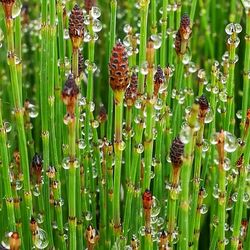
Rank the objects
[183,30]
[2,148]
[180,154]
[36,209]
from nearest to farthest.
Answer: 1. [180,154]
2. [2,148]
3. [183,30]
4. [36,209]

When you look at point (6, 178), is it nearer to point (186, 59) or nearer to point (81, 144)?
point (81, 144)

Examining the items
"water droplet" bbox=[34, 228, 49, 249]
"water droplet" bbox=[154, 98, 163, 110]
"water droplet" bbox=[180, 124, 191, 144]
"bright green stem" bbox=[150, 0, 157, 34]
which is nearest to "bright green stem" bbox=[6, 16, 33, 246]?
"water droplet" bbox=[34, 228, 49, 249]

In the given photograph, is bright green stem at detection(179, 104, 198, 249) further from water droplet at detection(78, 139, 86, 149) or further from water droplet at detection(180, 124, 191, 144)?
water droplet at detection(78, 139, 86, 149)

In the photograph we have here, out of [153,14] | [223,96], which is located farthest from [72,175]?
[153,14]

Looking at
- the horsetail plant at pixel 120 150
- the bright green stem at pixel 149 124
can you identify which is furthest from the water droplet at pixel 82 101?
the bright green stem at pixel 149 124

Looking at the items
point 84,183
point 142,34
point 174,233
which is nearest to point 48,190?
point 84,183

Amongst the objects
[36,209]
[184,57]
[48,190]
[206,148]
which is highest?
[184,57]

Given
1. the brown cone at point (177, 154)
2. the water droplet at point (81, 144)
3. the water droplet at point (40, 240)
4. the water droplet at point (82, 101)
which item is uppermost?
the water droplet at point (82, 101)

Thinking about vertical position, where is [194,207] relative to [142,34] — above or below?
below

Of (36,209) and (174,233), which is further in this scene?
(36,209)

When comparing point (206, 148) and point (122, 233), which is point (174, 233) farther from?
point (206, 148)

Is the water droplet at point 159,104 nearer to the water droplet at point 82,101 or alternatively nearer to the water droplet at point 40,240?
the water droplet at point 82,101
